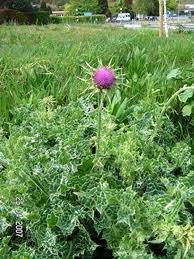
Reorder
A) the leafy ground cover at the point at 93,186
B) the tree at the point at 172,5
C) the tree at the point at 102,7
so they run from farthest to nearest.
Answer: the tree at the point at 102,7
the tree at the point at 172,5
the leafy ground cover at the point at 93,186

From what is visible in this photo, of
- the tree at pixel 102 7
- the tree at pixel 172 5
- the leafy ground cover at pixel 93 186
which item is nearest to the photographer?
the leafy ground cover at pixel 93 186

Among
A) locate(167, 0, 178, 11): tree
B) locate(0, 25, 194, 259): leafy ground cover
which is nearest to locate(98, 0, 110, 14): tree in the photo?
locate(167, 0, 178, 11): tree

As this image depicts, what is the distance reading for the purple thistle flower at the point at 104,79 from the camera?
189 centimetres

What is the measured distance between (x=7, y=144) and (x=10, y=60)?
2.34m

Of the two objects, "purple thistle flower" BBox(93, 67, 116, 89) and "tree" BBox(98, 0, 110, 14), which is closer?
"purple thistle flower" BBox(93, 67, 116, 89)

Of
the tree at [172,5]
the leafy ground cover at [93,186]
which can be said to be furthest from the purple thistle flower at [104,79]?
the tree at [172,5]

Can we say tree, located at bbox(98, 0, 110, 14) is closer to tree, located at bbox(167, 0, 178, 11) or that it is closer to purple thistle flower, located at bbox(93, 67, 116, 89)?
tree, located at bbox(167, 0, 178, 11)

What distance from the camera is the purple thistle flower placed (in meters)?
1.89

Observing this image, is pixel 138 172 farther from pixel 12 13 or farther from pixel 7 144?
pixel 12 13

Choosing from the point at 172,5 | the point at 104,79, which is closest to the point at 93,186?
the point at 104,79

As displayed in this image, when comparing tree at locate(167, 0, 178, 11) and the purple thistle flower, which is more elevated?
the purple thistle flower

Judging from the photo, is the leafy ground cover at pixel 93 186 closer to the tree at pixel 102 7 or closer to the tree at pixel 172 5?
the tree at pixel 172 5

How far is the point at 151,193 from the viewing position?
2.15 metres

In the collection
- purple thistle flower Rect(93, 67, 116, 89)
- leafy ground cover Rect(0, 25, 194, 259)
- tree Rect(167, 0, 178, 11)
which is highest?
purple thistle flower Rect(93, 67, 116, 89)
